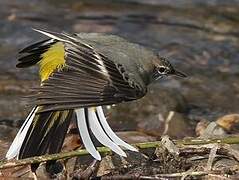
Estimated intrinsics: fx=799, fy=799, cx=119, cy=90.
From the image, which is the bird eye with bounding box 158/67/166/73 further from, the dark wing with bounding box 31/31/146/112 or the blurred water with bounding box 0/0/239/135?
the blurred water with bounding box 0/0/239/135

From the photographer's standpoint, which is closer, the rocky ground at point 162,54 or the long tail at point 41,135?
the long tail at point 41,135

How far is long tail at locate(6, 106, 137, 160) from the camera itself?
467 cm

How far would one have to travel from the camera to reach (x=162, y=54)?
9258 millimetres

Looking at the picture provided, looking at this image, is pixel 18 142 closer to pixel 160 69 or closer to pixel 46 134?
pixel 46 134

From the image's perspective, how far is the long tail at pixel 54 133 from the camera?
15.3 ft

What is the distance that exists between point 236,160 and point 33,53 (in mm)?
1793

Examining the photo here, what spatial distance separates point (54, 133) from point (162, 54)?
15.0 ft

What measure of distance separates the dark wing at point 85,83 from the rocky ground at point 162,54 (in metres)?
0.46

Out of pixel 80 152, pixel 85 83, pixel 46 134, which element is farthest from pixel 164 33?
pixel 80 152

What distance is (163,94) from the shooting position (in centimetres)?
778

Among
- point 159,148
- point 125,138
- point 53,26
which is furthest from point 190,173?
point 53,26

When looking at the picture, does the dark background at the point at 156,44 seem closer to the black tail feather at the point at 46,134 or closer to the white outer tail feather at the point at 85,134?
the black tail feather at the point at 46,134

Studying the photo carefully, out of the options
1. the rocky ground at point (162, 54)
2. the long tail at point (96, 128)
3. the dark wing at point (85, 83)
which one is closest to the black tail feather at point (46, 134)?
the long tail at point (96, 128)

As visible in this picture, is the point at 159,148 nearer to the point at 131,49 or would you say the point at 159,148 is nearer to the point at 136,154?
the point at 136,154
